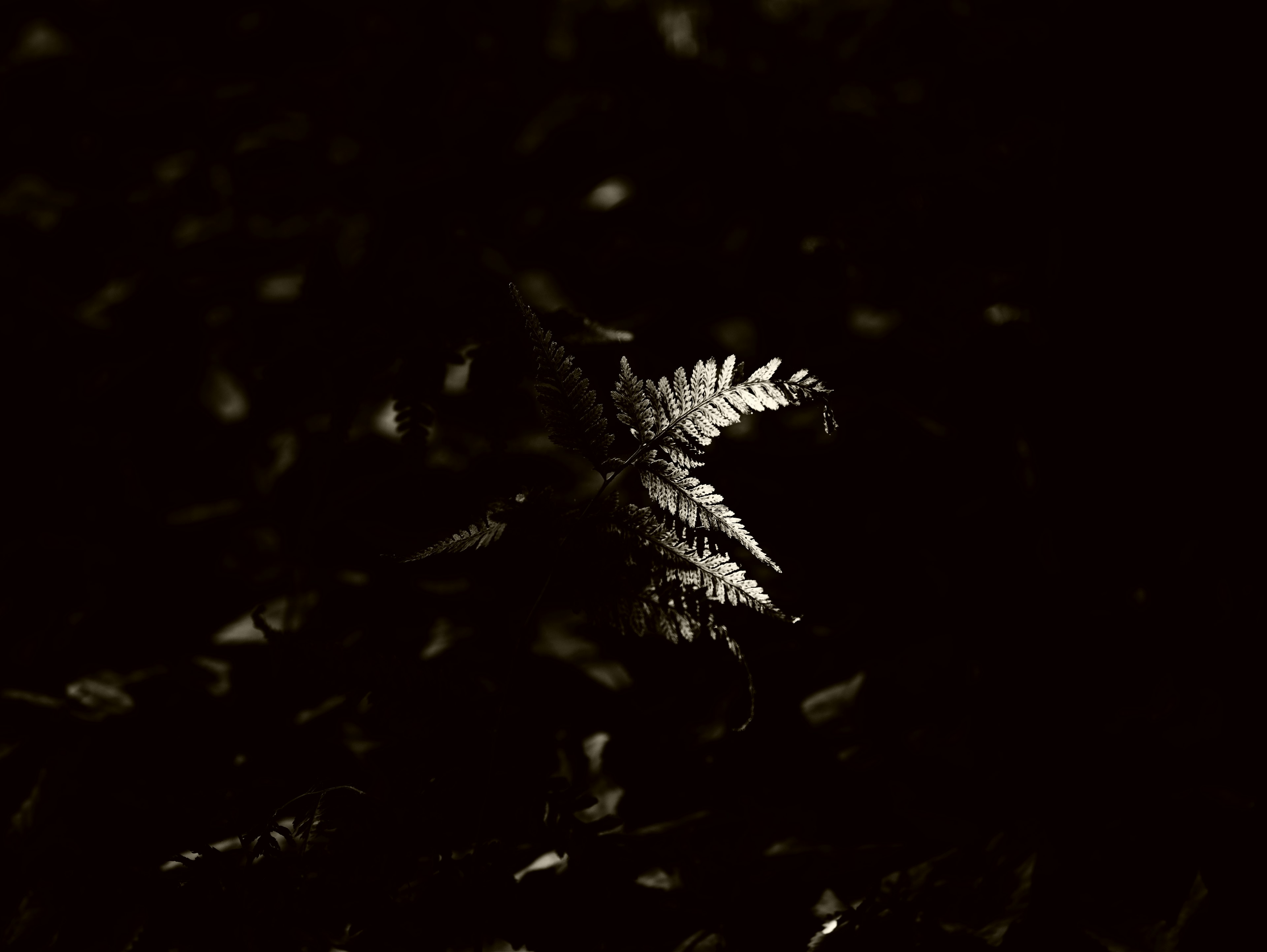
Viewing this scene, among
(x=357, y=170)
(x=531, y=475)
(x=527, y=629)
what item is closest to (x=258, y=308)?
(x=357, y=170)

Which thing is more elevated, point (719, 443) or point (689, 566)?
point (719, 443)

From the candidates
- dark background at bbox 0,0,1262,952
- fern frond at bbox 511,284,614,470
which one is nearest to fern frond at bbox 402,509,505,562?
fern frond at bbox 511,284,614,470

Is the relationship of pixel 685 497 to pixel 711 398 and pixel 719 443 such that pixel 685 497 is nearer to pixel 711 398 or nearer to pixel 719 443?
pixel 711 398

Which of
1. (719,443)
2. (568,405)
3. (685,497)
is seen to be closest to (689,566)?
(685,497)

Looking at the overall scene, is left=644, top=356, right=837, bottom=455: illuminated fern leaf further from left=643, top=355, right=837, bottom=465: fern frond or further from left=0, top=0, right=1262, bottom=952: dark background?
left=0, top=0, right=1262, bottom=952: dark background

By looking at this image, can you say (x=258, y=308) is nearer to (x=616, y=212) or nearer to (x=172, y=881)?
(x=616, y=212)

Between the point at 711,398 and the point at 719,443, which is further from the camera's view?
the point at 719,443

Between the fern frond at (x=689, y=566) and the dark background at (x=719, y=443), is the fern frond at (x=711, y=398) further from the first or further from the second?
the dark background at (x=719, y=443)
